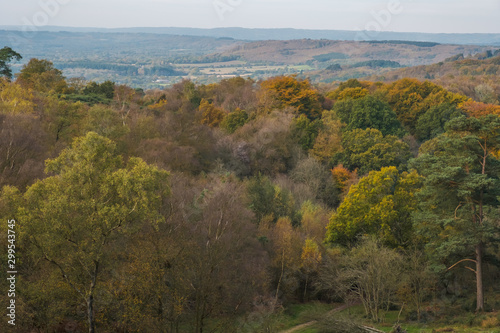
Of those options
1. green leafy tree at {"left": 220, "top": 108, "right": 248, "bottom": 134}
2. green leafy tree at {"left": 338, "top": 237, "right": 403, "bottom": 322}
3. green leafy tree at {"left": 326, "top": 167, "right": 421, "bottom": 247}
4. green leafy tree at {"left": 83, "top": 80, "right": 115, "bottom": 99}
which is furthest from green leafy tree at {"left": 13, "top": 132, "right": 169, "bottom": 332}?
green leafy tree at {"left": 83, "top": 80, "right": 115, "bottom": 99}

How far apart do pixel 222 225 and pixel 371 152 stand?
27.2 m

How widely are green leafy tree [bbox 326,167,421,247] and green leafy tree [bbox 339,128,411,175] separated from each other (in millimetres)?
14821

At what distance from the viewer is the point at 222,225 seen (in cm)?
2492

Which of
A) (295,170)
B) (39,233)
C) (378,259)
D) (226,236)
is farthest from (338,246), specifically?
(39,233)

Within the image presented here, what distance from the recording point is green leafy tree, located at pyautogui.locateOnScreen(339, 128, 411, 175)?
47.2m

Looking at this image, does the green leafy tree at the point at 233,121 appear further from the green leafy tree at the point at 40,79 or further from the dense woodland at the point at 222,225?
the green leafy tree at the point at 40,79

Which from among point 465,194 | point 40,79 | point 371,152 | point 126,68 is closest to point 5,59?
point 40,79

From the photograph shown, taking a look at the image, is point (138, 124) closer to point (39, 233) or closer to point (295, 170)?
point (295, 170)

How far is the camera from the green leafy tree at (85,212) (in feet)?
55.1

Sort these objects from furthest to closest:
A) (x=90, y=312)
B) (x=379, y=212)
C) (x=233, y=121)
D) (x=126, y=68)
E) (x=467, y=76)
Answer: (x=126, y=68) < (x=467, y=76) < (x=233, y=121) < (x=379, y=212) < (x=90, y=312)

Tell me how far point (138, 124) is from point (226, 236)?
53.6 ft

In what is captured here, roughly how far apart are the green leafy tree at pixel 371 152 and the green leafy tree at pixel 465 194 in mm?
20858

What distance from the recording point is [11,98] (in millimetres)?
37812

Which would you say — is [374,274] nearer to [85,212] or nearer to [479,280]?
[479,280]
